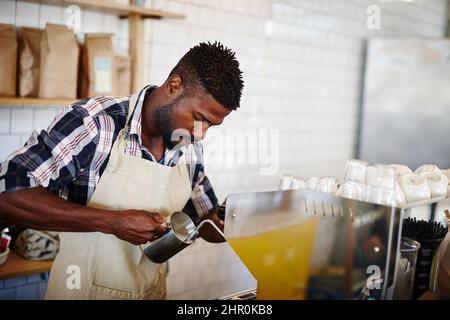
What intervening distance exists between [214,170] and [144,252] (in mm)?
1136

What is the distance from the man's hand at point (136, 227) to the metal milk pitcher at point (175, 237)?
4 cm

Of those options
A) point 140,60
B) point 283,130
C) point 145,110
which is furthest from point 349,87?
point 145,110

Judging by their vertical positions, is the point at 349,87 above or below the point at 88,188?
above

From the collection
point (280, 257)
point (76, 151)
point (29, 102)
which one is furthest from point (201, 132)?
point (29, 102)

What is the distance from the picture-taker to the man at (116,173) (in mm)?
1271

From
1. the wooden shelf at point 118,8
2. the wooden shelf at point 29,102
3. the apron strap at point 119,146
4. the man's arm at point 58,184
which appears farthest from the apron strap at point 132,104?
the wooden shelf at point 118,8

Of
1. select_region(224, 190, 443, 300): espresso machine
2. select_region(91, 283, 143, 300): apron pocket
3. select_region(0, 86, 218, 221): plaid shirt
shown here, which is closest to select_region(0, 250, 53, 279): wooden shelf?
select_region(91, 283, 143, 300): apron pocket

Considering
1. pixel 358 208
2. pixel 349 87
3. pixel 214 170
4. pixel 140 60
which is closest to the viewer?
pixel 358 208

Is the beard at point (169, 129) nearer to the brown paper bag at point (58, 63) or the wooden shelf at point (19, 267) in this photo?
the brown paper bag at point (58, 63)

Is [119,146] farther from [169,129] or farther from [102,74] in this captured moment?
[102,74]

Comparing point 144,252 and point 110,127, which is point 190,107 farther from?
point 144,252

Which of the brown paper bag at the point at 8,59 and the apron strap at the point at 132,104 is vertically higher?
the brown paper bag at the point at 8,59

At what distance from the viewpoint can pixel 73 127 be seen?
131 centimetres
